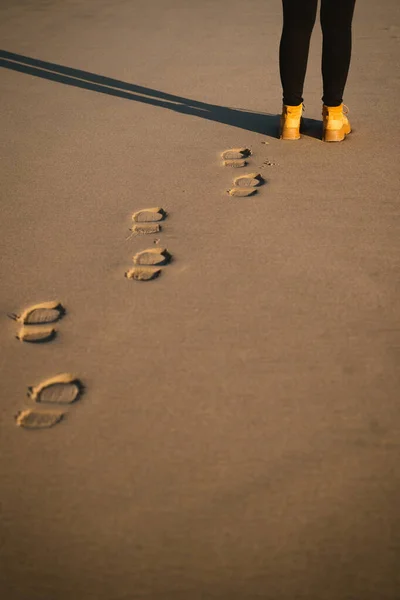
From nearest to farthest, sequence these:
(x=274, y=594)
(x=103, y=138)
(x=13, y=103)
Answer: (x=274, y=594) < (x=103, y=138) < (x=13, y=103)

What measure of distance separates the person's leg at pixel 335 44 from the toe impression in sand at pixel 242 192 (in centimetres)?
55

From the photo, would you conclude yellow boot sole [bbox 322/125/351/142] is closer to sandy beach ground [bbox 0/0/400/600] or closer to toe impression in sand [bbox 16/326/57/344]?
sandy beach ground [bbox 0/0/400/600]

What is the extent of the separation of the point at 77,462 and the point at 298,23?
178 centimetres

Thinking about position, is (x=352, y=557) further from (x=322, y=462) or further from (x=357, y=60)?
(x=357, y=60)

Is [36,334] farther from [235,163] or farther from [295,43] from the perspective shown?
[295,43]

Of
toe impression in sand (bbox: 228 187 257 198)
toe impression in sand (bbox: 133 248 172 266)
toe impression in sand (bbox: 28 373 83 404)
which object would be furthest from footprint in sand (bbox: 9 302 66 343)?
toe impression in sand (bbox: 228 187 257 198)

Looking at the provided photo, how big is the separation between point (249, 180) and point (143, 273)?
671 mm

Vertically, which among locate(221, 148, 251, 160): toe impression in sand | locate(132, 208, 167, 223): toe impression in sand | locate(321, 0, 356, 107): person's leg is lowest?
locate(132, 208, 167, 223): toe impression in sand

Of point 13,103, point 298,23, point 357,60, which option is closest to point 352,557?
point 298,23

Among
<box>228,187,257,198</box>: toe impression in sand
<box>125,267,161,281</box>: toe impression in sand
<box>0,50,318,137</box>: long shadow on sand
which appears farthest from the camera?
<box>0,50,318,137</box>: long shadow on sand

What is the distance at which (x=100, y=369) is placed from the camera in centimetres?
129

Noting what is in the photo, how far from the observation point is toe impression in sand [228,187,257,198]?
77.8 inches

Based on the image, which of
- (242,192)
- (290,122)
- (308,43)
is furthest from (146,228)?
(308,43)

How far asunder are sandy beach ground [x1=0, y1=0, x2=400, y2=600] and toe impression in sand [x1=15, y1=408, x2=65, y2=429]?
0.6 inches
